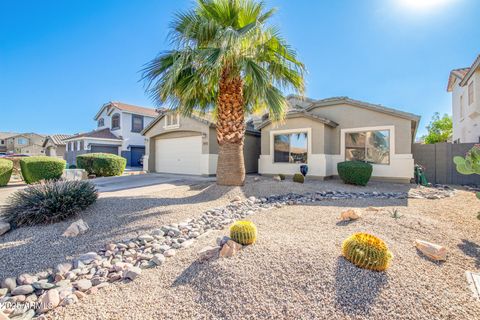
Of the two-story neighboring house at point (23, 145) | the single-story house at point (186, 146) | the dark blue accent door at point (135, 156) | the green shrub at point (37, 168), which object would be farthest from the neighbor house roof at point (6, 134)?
the green shrub at point (37, 168)

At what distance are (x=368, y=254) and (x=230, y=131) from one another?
6.04 meters

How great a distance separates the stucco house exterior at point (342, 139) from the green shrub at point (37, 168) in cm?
1134

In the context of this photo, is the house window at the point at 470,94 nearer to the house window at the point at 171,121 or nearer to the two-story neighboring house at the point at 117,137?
the house window at the point at 171,121

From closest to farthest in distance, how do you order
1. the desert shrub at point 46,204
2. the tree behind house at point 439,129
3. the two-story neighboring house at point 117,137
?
the desert shrub at point 46,204 < the two-story neighboring house at point 117,137 < the tree behind house at point 439,129

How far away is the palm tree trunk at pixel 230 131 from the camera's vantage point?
794cm

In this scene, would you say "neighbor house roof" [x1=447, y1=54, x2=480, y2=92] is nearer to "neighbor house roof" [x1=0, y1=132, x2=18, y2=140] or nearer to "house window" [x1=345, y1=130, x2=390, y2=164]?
"house window" [x1=345, y1=130, x2=390, y2=164]

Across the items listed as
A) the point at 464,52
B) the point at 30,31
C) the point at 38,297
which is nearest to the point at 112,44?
the point at 30,31

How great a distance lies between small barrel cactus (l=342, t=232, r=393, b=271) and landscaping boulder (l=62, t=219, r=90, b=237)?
485 cm

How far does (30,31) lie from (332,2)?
12709 mm

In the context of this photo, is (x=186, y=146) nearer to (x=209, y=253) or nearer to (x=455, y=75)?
(x=209, y=253)

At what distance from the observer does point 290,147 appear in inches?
510

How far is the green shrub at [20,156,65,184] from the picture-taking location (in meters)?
10.8

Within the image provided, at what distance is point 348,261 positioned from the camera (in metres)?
2.96

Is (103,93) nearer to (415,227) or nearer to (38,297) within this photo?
(38,297)
